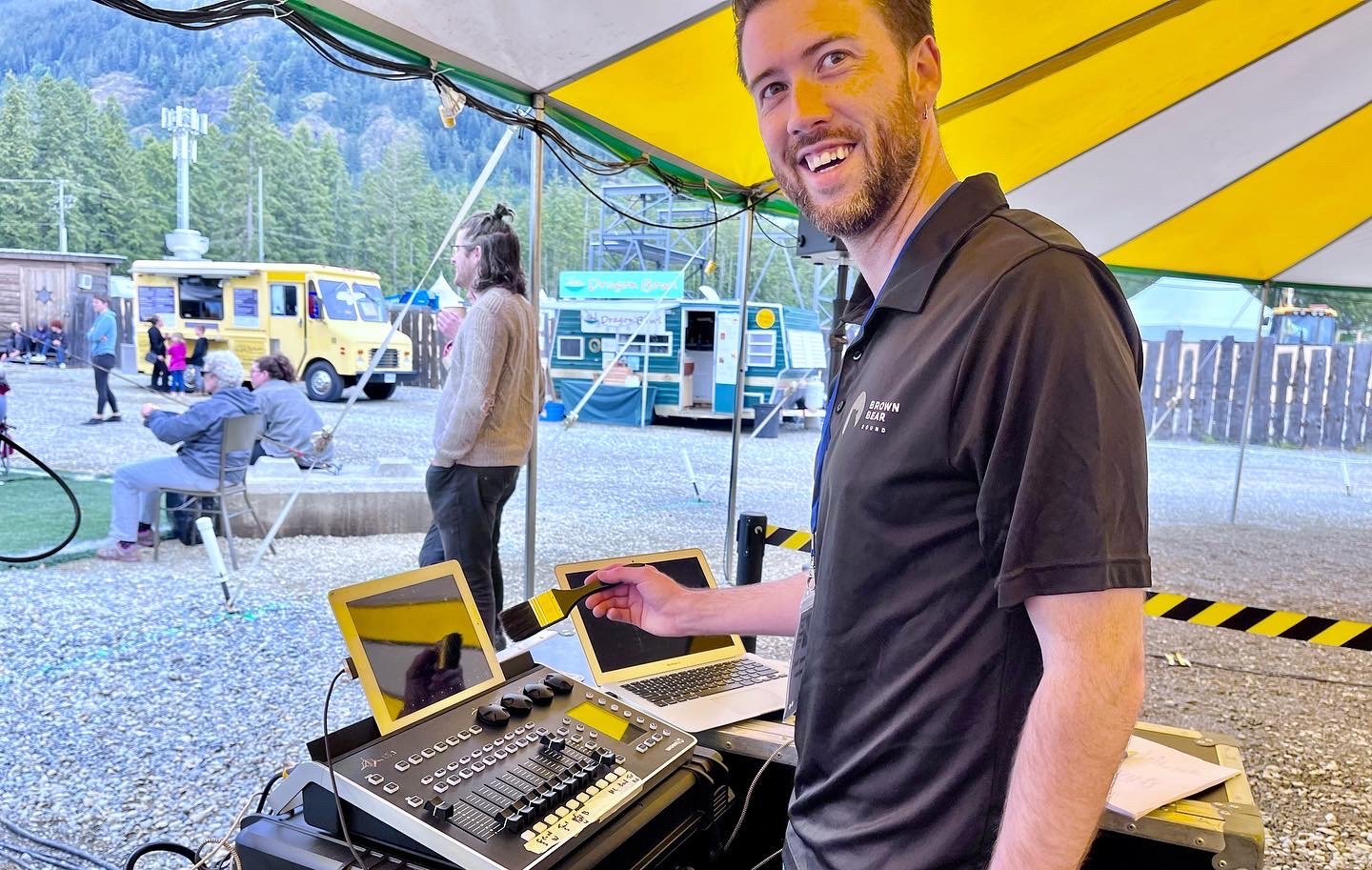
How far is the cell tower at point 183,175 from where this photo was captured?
14.1 metres

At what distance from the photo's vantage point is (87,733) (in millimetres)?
2893

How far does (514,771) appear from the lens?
1063mm

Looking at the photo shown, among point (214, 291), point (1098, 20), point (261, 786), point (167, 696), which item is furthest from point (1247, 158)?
point (214, 291)

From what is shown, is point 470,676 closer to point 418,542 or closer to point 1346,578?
point 418,542

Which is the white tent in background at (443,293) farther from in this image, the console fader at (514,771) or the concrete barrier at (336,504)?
the console fader at (514,771)

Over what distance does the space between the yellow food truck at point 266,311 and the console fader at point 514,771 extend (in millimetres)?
13387

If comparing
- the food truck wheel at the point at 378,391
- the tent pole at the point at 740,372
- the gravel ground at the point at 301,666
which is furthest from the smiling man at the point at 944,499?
the food truck wheel at the point at 378,391

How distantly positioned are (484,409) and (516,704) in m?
1.87

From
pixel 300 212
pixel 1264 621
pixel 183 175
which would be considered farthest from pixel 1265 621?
pixel 300 212

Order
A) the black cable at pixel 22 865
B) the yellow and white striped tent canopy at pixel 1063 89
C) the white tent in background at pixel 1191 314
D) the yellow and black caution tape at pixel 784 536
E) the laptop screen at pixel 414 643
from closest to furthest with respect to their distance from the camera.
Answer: the laptop screen at pixel 414 643 < the black cable at pixel 22 865 < the yellow and white striped tent canopy at pixel 1063 89 < the yellow and black caution tape at pixel 784 536 < the white tent in background at pixel 1191 314

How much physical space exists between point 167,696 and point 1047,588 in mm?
3628

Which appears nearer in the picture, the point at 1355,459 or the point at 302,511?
the point at 302,511

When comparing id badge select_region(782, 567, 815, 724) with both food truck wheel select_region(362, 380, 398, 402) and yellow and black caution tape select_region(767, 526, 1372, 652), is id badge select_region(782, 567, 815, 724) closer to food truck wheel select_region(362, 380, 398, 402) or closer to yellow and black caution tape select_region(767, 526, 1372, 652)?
yellow and black caution tape select_region(767, 526, 1372, 652)

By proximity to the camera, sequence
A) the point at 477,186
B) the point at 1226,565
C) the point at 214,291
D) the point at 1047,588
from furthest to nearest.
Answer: the point at 214,291
the point at 1226,565
the point at 477,186
the point at 1047,588
